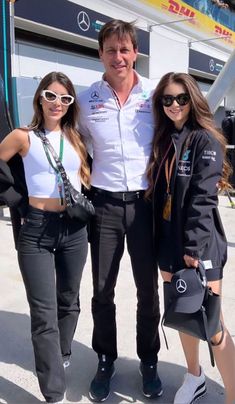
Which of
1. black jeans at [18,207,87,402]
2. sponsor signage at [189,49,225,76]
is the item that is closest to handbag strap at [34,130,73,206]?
black jeans at [18,207,87,402]

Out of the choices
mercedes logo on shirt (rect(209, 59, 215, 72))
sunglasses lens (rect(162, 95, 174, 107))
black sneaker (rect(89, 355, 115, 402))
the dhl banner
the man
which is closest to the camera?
sunglasses lens (rect(162, 95, 174, 107))

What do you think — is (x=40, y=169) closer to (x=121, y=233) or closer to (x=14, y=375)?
(x=121, y=233)

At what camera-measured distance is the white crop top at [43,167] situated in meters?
2.23

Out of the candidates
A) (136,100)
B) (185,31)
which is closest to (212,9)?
(185,31)

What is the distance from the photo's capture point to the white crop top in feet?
7.32

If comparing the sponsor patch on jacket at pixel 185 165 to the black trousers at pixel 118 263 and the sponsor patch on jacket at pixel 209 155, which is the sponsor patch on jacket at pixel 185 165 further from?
the black trousers at pixel 118 263

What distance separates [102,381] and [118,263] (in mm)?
713

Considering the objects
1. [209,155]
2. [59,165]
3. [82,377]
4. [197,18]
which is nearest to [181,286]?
[209,155]

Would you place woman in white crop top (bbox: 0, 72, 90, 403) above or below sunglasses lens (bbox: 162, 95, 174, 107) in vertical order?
Answer: below

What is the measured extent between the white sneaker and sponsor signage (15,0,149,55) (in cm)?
991

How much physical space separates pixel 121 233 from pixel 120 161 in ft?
1.34

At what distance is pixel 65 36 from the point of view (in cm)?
1313

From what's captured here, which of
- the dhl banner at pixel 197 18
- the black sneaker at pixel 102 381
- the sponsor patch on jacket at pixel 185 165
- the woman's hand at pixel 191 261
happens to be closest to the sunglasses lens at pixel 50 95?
the sponsor patch on jacket at pixel 185 165

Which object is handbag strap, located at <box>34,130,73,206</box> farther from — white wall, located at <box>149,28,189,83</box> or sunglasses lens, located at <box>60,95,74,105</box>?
white wall, located at <box>149,28,189,83</box>
